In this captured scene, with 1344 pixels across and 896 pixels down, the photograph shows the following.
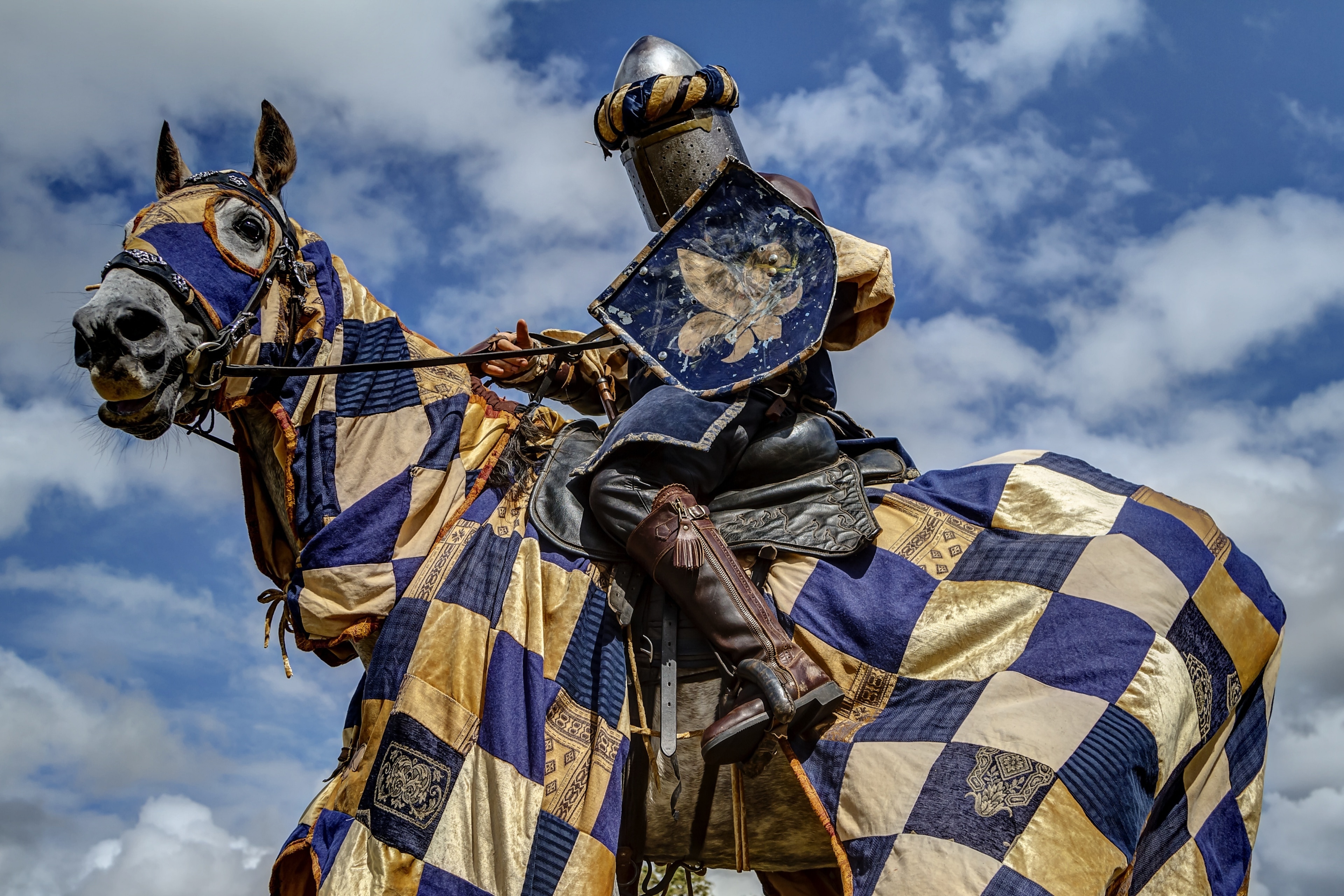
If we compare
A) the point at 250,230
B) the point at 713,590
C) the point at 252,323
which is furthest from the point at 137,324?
the point at 713,590

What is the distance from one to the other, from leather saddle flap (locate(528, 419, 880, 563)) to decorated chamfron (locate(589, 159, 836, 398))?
1.46 feet

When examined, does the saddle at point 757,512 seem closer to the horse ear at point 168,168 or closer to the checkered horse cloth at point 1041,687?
the checkered horse cloth at point 1041,687

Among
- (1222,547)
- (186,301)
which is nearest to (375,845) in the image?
(186,301)

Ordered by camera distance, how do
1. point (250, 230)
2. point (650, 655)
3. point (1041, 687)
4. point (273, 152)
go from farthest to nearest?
point (273, 152), point (250, 230), point (650, 655), point (1041, 687)

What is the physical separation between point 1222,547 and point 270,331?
359cm

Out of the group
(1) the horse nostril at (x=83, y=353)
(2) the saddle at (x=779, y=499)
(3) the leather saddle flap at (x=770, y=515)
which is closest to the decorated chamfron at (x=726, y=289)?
(2) the saddle at (x=779, y=499)

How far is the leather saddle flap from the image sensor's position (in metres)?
3.99

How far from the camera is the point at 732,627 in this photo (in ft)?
12.1

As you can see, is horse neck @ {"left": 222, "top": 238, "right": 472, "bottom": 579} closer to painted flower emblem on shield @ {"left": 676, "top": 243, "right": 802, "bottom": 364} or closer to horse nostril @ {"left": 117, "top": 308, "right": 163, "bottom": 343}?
horse nostril @ {"left": 117, "top": 308, "right": 163, "bottom": 343}

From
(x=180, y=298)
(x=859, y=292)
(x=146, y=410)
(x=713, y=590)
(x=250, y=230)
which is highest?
(x=859, y=292)

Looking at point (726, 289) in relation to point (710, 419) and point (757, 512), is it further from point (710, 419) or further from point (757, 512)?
point (757, 512)

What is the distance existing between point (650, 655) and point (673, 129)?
8.14 feet

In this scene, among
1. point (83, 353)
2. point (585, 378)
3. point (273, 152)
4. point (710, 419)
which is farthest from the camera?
point (585, 378)

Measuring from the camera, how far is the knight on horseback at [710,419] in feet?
12.0
